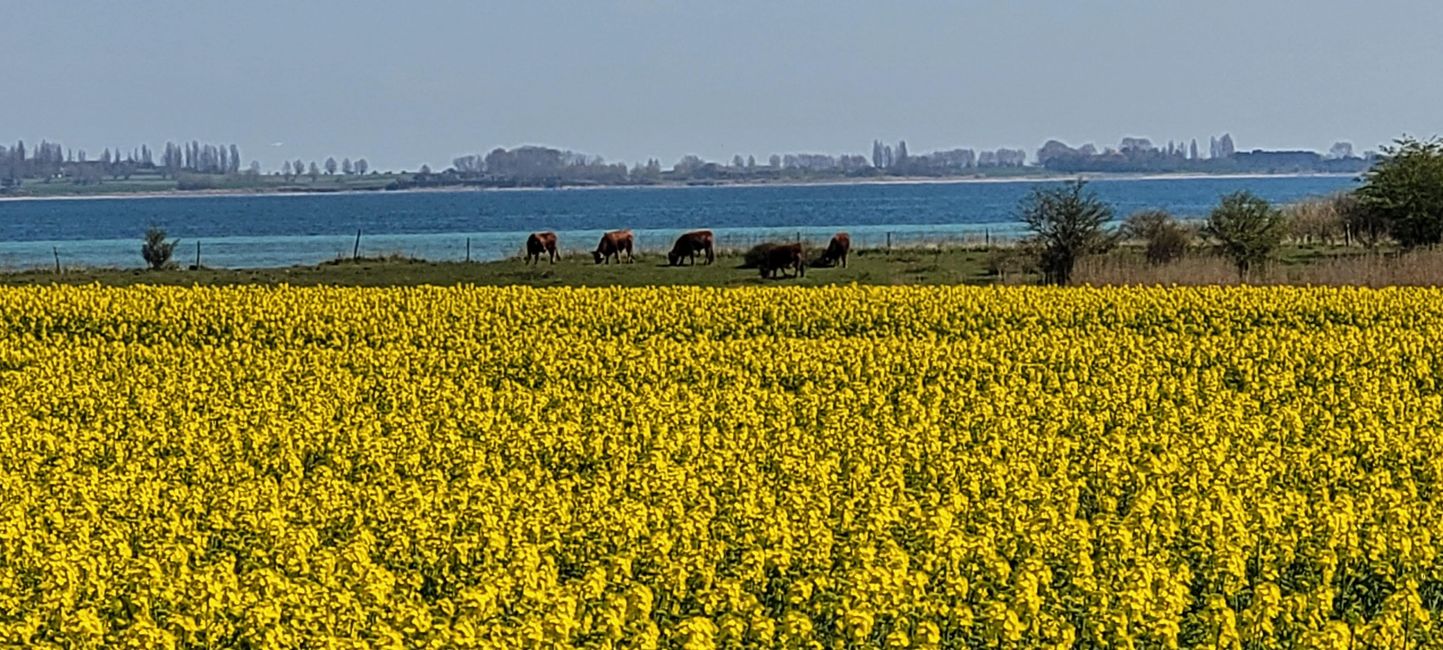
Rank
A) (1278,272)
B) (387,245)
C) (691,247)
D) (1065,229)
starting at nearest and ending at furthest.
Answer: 1. (1278,272)
2. (1065,229)
3. (691,247)
4. (387,245)

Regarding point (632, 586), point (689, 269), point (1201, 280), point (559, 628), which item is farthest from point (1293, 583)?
point (689, 269)

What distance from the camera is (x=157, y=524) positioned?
42.1 feet

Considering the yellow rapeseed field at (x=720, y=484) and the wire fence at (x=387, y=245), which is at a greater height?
the wire fence at (x=387, y=245)

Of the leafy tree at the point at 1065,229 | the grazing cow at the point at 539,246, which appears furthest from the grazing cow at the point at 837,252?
the grazing cow at the point at 539,246

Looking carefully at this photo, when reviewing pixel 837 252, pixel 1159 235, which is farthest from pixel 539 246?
pixel 1159 235

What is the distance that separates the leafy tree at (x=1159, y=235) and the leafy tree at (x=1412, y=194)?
15.5 ft

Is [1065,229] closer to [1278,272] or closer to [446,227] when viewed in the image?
[1278,272]

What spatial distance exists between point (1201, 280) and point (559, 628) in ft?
97.5

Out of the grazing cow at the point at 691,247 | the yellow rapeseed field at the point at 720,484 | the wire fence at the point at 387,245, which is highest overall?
the grazing cow at the point at 691,247

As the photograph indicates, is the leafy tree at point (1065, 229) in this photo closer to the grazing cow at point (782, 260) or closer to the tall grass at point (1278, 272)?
the tall grass at point (1278, 272)

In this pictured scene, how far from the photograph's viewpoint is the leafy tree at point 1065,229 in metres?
42.7

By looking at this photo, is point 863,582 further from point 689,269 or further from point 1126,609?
point 689,269

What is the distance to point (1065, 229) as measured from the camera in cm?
4341

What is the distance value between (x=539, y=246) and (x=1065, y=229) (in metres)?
15.8
